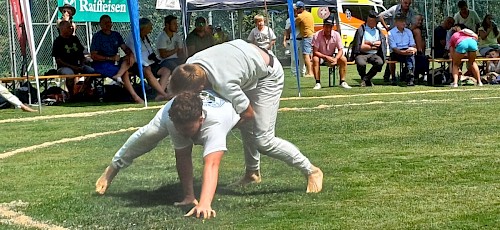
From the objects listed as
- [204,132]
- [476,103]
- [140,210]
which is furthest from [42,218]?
[476,103]

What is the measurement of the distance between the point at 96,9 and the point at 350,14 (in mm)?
13863

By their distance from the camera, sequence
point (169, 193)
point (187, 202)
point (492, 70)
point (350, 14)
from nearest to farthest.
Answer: point (187, 202)
point (169, 193)
point (492, 70)
point (350, 14)

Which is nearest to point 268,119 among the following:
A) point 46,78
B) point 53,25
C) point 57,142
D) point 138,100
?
point 57,142

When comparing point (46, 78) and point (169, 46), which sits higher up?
point (169, 46)

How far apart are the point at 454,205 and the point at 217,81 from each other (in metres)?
1.80

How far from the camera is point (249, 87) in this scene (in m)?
6.83

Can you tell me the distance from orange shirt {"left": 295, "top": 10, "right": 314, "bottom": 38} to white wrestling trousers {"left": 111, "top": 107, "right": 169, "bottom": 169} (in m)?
16.0

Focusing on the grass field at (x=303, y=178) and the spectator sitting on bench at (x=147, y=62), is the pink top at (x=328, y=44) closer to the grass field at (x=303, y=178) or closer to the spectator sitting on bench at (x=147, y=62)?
the spectator sitting on bench at (x=147, y=62)

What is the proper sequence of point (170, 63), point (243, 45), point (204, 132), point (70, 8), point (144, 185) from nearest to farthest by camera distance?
point (204, 132) → point (243, 45) → point (144, 185) → point (170, 63) → point (70, 8)

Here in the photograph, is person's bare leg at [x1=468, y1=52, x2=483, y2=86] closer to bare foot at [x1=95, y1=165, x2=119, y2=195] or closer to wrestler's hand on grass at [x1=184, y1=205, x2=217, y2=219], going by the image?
bare foot at [x1=95, y1=165, x2=119, y2=195]

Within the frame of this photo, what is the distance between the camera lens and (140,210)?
657 centimetres

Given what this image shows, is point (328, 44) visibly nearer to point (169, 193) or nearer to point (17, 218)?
point (169, 193)

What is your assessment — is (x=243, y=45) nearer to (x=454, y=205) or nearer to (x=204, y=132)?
(x=204, y=132)

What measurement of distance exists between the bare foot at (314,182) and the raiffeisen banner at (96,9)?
14.3 meters
